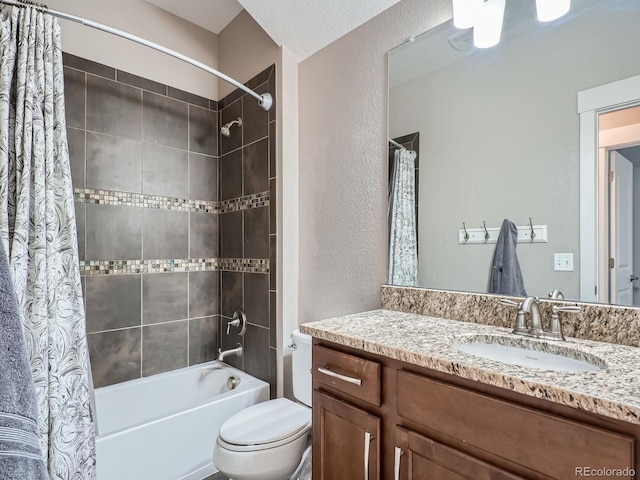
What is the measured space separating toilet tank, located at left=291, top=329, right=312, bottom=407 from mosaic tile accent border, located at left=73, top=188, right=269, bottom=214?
2.84 ft

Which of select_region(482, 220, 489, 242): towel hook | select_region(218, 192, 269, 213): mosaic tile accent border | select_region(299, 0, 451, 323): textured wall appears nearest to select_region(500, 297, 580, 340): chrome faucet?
select_region(482, 220, 489, 242): towel hook

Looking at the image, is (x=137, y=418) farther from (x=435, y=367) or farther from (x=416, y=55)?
(x=416, y=55)

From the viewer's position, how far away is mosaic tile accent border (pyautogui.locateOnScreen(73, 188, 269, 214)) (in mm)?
2068

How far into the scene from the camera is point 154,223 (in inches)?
90.7

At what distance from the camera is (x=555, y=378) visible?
716 millimetres

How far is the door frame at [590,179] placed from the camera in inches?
42.4

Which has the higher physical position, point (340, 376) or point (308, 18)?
point (308, 18)

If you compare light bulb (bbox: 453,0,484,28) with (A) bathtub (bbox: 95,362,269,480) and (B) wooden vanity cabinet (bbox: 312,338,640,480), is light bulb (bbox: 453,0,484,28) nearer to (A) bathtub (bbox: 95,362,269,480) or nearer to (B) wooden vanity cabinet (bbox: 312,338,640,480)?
(B) wooden vanity cabinet (bbox: 312,338,640,480)

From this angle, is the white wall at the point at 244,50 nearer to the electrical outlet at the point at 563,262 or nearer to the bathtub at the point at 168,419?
the electrical outlet at the point at 563,262

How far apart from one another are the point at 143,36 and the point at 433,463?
278 centimetres

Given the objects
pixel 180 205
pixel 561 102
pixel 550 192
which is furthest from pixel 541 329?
pixel 180 205

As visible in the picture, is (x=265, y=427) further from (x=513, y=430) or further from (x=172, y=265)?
(x=172, y=265)

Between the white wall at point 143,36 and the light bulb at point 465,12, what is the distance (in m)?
1.85

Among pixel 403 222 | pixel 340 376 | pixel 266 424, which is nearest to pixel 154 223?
A: pixel 266 424
